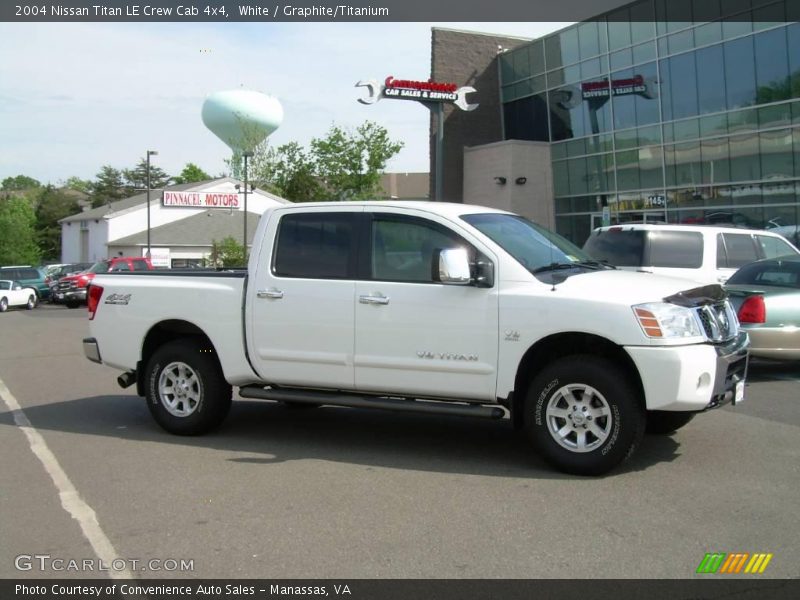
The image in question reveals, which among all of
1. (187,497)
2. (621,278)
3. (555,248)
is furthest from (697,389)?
(187,497)

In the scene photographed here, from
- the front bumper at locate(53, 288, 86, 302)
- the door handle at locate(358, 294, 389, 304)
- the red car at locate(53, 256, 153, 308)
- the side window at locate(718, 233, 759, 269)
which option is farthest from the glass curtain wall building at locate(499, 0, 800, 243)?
the door handle at locate(358, 294, 389, 304)

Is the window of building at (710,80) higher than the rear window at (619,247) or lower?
higher

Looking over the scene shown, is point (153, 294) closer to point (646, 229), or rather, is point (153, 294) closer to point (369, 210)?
point (369, 210)

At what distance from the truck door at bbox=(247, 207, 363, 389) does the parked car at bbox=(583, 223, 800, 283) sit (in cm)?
610

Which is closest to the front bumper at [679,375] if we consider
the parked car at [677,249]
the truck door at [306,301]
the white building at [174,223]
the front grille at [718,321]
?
the front grille at [718,321]

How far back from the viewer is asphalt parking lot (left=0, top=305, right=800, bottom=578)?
4.47m

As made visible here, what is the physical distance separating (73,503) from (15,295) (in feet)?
99.4

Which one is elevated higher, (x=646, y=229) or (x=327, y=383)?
(x=646, y=229)

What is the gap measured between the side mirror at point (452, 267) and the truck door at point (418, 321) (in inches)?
5.6

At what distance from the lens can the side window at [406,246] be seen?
6.53 meters

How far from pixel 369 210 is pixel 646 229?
669 cm

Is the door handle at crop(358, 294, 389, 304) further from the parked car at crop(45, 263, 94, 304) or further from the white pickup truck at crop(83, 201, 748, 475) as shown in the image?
the parked car at crop(45, 263, 94, 304)

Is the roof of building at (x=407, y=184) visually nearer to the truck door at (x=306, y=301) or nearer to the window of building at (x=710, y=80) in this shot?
the window of building at (x=710, y=80)
